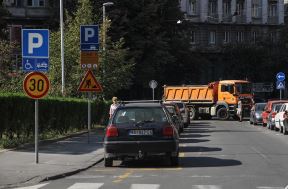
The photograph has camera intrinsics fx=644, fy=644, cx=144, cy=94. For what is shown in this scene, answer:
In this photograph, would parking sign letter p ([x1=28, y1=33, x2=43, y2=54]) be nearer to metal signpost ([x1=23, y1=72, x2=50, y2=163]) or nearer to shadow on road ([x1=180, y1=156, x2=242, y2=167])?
metal signpost ([x1=23, y1=72, x2=50, y2=163])

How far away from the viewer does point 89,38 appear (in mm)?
23125

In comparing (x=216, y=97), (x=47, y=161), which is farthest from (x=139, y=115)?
(x=216, y=97)

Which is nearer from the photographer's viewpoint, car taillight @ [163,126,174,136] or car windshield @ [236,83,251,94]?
car taillight @ [163,126,174,136]

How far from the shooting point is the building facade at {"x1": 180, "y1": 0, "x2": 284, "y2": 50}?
85.6m

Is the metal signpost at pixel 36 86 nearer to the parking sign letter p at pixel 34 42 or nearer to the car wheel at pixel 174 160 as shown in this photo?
the parking sign letter p at pixel 34 42

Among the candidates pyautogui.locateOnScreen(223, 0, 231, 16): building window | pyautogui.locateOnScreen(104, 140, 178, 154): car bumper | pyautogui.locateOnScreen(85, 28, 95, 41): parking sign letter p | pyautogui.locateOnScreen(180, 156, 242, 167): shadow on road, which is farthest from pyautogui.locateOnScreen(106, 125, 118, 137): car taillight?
pyautogui.locateOnScreen(223, 0, 231, 16): building window

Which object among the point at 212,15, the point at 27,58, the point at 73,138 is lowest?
the point at 73,138

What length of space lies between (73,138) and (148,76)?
28498 mm

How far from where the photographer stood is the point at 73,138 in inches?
1021

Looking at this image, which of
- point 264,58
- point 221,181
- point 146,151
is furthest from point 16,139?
point 264,58

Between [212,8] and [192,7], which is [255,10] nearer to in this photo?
[212,8]

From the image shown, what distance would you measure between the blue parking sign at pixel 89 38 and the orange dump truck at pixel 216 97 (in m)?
28.7

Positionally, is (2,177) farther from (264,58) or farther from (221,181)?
(264,58)

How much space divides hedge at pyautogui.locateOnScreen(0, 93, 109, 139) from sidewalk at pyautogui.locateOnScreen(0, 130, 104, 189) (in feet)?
3.40
